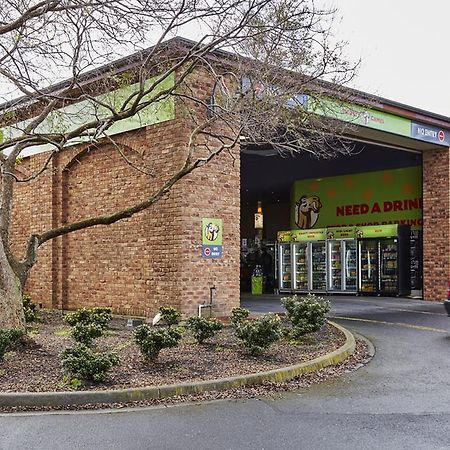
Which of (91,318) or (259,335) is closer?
(259,335)

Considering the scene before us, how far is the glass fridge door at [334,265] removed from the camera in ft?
77.0

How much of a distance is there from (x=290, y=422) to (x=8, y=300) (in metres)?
5.46

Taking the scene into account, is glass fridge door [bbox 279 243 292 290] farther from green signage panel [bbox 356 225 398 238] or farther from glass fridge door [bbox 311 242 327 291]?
green signage panel [bbox 356 225 398 238]

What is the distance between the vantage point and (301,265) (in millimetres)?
24672

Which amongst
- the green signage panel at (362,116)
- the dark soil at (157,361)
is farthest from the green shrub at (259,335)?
the green signage panel at (362,116)

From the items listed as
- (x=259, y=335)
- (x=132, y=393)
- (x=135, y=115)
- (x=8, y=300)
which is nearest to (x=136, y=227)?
(x=135, y=115)

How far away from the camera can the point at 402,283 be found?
2142 centimetres

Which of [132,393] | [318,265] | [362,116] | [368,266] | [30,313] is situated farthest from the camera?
[318,265]

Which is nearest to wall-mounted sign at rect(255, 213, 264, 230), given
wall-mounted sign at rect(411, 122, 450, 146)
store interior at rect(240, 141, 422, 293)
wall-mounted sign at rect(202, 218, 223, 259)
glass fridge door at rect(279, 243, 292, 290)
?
store interior at rect(240, 141, 422, 293)

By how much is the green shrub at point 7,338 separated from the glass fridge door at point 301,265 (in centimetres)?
→ 1660

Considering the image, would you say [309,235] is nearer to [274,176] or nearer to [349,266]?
[349,266]

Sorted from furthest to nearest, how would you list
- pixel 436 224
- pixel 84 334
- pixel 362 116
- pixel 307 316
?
1. pixel 436 224
2. pixel 362 116
3. pixel 307 316
4. pixel 84 334

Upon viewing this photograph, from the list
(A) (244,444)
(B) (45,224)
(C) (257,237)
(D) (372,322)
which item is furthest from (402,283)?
(A) (244,444)

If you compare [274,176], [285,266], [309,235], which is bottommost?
[285,266]
